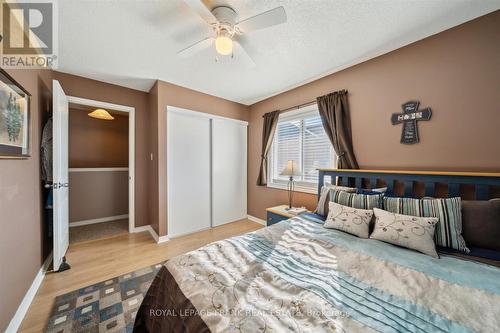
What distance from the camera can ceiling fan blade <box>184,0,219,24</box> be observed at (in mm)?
1228

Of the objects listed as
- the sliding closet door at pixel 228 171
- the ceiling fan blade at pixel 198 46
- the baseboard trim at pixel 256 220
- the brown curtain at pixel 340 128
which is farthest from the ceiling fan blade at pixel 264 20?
the baseboard trim at pixel 256 220

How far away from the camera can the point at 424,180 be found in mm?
1765

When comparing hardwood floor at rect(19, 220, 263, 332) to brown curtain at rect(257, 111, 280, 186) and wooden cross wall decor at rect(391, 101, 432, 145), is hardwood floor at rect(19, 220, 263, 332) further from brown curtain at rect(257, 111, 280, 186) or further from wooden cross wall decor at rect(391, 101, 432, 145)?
wooden cross wall decor at rect(391, 101, 432, 145)

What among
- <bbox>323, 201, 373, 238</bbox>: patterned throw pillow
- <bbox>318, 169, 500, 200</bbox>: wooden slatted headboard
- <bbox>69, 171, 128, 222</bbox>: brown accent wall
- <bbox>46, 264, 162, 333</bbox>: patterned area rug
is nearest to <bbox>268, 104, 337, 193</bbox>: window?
<bbox>318, 169, 500, 200</bbox>: wooden slatted headboard

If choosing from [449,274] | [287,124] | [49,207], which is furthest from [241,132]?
[449,274]

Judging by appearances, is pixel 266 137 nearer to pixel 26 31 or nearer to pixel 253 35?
pixel 253 35

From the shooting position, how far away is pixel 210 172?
11.4 feet

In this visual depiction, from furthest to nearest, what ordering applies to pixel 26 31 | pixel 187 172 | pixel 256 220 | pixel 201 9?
pixel 256 220 < pixel 187 172 < pixel 26 31 < pixel 201 9

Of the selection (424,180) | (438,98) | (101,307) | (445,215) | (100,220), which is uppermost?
(438,98)

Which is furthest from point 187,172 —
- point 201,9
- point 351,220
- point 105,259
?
point 351,220

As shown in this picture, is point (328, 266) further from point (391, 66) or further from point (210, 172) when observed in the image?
point (210, 172)

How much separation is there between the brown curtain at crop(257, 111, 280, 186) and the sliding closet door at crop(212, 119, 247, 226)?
0.49 meters

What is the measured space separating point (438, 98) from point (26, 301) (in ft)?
13.6

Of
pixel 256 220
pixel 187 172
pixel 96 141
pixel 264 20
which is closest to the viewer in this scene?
pixel 264 20
